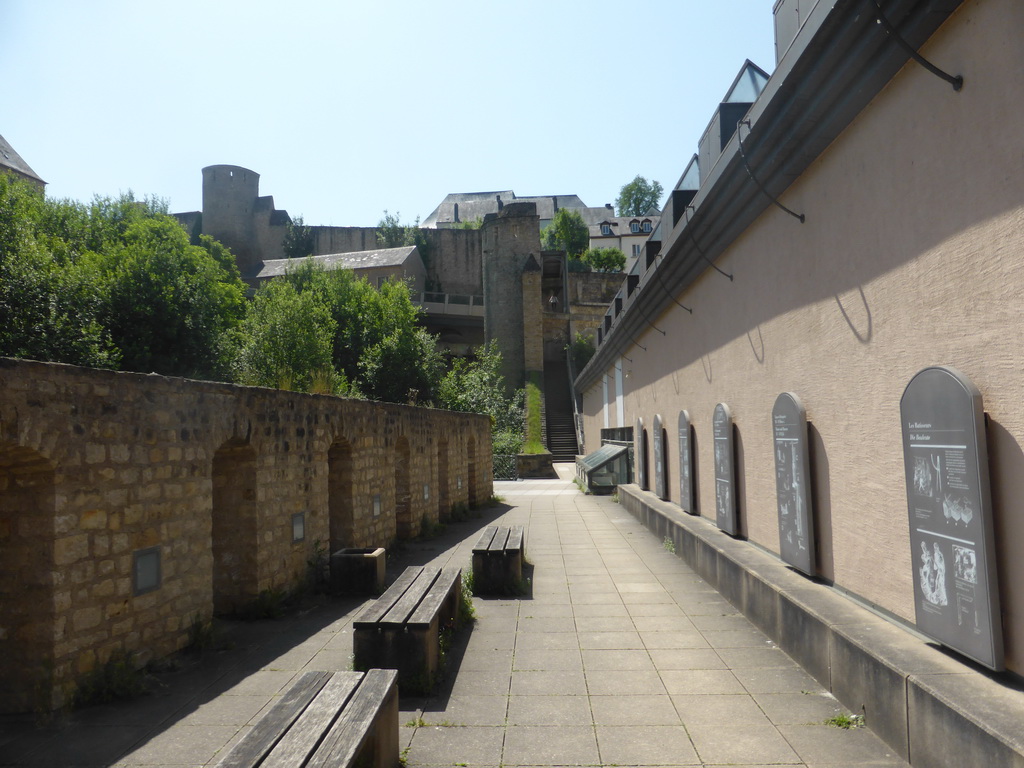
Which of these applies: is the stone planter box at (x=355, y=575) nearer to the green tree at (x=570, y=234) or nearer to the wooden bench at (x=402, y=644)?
the wooden bench at (x=402, y=644)

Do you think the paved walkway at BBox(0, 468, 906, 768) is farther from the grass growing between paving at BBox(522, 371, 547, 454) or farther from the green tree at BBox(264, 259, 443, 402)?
the green tree at BBox(264, 259, 443, 402)

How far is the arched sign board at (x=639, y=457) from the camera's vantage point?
49.0ft

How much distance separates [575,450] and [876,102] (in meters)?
31.0

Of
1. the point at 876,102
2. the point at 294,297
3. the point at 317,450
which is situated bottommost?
the point at 317,450

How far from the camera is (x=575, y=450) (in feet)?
115

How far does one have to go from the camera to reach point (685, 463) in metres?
10.3

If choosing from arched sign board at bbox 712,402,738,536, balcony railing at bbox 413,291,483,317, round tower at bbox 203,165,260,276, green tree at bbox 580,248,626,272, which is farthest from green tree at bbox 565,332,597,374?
arched sign board at bbox 712,402,738,536

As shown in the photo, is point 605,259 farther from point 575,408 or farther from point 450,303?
point 575,408

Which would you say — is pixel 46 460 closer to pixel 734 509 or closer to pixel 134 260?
pixel 734 509

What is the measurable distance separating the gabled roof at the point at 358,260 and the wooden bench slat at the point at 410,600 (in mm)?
46656

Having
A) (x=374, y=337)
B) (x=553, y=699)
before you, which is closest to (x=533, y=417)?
(x=374, y=337)

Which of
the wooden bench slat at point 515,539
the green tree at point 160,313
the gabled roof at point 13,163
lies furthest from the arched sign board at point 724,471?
the gabled roof at point 13,163

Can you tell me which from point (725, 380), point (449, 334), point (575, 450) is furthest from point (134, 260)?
point (725, 380)

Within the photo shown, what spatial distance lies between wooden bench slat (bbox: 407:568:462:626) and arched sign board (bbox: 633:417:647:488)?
29.3 feet
